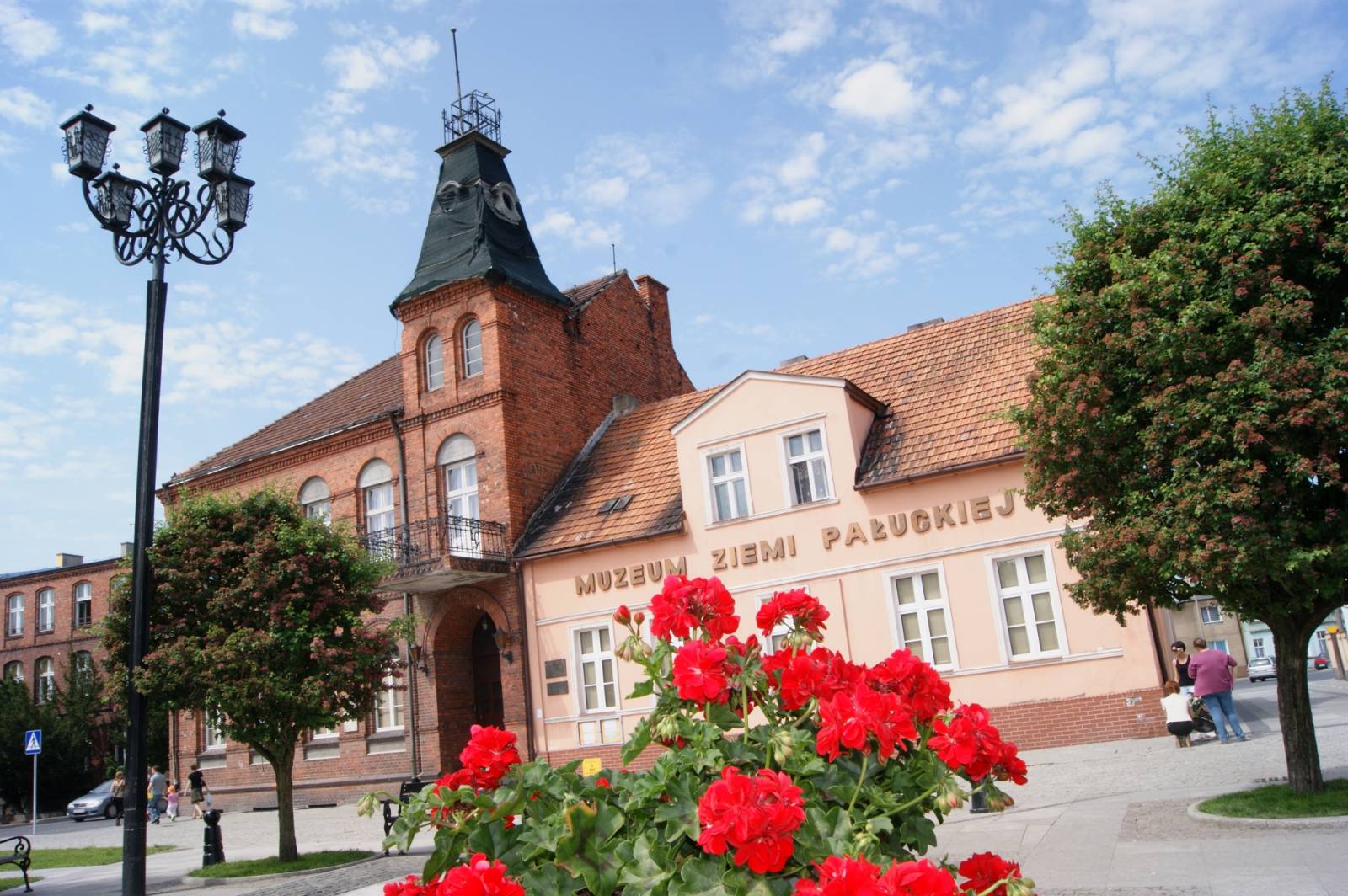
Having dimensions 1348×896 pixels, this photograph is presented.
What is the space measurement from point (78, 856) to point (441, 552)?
Result: 351 inches

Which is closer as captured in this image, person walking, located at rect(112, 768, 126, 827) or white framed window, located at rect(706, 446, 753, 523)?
white framed window, located at rect(706, 446, 753, 523)

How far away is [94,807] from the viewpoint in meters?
31.6

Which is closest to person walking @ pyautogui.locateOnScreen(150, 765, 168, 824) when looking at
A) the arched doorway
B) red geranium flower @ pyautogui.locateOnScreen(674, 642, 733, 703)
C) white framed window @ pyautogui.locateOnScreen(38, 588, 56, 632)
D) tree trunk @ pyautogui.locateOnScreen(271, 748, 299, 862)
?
the arched doorway

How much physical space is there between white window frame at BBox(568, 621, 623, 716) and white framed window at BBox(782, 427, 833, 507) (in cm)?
504

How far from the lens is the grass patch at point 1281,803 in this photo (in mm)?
9266

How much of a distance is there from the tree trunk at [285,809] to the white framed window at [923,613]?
10481mm

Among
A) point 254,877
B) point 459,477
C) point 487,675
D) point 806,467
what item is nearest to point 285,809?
point 254,877

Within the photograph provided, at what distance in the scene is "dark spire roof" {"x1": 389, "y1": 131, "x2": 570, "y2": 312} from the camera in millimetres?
25578

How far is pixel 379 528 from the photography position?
26078 millimetres

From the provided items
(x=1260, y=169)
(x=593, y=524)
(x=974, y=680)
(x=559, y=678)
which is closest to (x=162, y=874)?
(x=559, y=678)

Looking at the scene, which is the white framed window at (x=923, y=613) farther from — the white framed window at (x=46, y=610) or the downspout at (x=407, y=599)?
the white framed window at (x=46, y=610)

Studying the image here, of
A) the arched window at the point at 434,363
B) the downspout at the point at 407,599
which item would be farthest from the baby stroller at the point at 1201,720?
the arched window at the point at 434,363

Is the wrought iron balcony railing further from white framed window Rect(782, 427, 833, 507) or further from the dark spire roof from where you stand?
white framed window Rect(782, 427, 833, 507)

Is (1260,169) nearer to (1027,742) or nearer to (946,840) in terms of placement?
(946,840)
